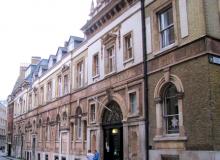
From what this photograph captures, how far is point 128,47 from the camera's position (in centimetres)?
2088

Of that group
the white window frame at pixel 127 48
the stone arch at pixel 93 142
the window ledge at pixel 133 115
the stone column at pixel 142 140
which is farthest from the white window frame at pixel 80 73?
the stone column at pixel 142 140

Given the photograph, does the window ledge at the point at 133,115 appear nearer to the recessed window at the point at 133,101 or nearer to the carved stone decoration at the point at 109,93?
the recessed window at the point at 133,101

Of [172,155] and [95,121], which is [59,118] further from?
[172,155]

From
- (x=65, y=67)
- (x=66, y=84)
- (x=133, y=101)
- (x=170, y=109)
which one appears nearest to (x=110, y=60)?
(x=133, y=101)

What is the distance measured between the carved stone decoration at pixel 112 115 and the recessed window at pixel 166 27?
5.78 meters

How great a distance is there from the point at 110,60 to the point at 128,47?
2.44 metres

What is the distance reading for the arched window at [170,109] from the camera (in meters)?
16.0

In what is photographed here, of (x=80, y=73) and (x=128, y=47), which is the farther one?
(x=80, y=73)

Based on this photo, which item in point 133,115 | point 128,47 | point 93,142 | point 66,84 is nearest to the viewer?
point 133,115

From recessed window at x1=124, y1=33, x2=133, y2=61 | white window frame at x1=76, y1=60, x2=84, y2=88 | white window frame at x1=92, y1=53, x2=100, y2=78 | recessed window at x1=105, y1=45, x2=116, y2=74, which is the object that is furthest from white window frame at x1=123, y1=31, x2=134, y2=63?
white window frame at x1=76, y1=60, x2=84, y2=88

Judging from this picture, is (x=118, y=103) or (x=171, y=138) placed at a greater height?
(x=118, y=103)

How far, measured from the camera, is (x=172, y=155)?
15.6m

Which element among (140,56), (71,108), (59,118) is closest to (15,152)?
(59,118)

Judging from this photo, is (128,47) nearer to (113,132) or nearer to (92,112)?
(113,132)
